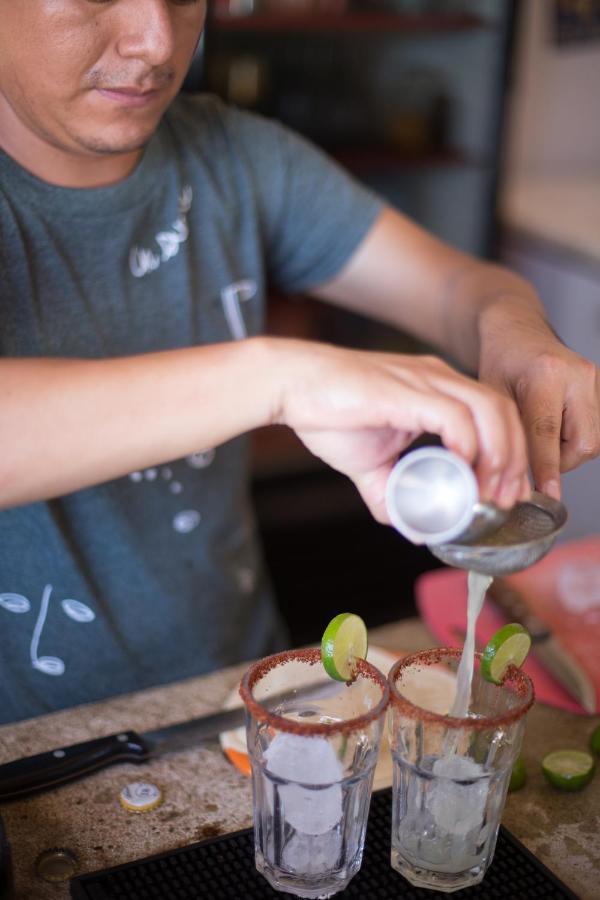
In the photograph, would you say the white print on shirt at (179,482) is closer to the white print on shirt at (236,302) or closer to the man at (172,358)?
the man at (172,358)

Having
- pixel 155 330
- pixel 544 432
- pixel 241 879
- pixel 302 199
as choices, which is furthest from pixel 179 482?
pixel 241 879

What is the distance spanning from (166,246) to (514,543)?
755mm

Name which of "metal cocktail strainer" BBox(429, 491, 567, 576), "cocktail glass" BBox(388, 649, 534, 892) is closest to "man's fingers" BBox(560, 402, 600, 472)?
"metal cocktail strainer" BBox(429, 491, 567, 576)

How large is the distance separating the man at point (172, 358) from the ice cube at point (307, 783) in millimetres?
234

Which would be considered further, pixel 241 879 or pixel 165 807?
pixel 165 807

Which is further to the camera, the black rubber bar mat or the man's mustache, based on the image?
the man's mustache

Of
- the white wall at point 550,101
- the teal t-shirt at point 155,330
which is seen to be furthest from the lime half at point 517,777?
the white wall at point 550,101

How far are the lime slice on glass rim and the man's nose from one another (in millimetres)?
640

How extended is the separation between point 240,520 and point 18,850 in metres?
0.72

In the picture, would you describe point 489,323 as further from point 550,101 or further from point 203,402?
point 550,101

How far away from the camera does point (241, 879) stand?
866mm

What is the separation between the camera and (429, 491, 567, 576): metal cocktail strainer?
Result: 32.9 inches

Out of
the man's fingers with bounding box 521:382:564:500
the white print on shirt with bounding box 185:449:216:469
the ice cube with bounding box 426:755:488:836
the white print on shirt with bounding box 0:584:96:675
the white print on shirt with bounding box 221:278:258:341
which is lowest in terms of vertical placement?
the white print on shirt with bounding box 0:584:96:675

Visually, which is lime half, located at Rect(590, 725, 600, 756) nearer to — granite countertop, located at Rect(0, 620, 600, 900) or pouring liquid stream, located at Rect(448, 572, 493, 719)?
granite countertop, located at Rect(0, 620, 600, 900)
